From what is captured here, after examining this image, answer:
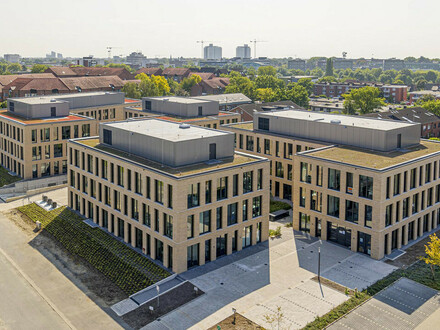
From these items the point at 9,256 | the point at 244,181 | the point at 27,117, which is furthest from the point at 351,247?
the point at 27,117

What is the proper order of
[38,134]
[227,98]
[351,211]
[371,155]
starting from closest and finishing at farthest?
[351,211] < [371,155] < [38,134] < [227,98]

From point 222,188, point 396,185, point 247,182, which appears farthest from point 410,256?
point 222,188

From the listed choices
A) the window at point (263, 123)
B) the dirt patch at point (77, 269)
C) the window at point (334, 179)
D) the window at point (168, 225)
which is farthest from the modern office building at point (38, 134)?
the window at point (334, 179)

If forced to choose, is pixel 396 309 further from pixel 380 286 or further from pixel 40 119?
pixel 40 119

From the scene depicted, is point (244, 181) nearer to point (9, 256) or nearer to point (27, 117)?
point (9, 256)

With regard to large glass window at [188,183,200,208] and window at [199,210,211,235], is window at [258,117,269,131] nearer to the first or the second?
window at [199,210,211,235]

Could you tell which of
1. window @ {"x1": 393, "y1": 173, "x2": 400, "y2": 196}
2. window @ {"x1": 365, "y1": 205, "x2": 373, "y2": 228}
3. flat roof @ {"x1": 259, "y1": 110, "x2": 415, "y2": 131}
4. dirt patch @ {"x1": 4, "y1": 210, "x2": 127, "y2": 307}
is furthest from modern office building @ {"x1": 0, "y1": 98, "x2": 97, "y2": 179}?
window @ {"x1": 393, "y1": 173, "x2": 400, "y2": 196}

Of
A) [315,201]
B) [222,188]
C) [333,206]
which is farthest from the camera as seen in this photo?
[315,201]
